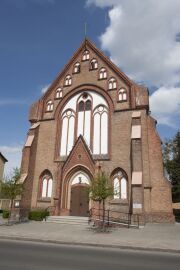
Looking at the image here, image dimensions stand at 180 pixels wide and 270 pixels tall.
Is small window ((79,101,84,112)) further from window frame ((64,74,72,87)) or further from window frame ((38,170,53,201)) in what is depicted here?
window frame ((38,170,53,201))

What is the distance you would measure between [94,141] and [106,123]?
2.15 m

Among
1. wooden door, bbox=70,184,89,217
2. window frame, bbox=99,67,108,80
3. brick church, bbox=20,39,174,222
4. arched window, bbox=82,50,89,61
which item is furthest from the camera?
arched window, bbox=82,50,89,61

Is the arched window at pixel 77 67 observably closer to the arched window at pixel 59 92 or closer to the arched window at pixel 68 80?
the arched window at pixel 68 80

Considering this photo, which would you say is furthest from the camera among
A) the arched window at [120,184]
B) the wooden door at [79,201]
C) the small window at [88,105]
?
the small window at [88,105]

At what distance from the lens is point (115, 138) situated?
76.5ft

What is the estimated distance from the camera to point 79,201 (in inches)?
912

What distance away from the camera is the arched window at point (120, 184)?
71.5ft

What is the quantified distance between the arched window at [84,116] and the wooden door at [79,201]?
438 centimetres

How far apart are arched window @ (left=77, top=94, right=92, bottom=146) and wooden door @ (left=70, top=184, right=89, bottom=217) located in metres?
4.38

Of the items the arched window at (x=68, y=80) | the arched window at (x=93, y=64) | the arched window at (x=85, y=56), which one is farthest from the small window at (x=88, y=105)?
the arched window at (x=85, y=56)

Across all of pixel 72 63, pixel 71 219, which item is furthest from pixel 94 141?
pixel 72 63

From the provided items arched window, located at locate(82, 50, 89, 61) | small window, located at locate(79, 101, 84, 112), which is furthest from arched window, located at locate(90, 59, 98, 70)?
small window, located at locate(79, 101, 84, 112)

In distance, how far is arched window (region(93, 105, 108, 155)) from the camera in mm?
23766

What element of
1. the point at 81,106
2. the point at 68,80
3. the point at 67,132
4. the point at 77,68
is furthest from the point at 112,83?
the point at 67,132
